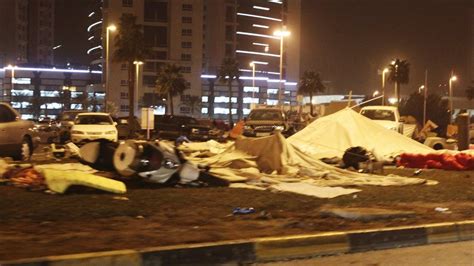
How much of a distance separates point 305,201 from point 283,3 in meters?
168

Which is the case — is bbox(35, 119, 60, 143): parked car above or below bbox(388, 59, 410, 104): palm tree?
→ below

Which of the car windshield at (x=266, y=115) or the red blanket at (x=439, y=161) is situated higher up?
the car windshield at (x=266, y=115)

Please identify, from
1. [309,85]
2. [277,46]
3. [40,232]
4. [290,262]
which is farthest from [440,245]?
[277,46]

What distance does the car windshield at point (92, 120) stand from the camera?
27.4 meters

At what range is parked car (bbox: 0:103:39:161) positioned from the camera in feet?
53.1

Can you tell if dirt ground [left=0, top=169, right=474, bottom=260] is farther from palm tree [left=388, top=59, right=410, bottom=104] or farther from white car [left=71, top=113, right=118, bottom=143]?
palm tree [left=388, top=59, right=410, bottom=104]

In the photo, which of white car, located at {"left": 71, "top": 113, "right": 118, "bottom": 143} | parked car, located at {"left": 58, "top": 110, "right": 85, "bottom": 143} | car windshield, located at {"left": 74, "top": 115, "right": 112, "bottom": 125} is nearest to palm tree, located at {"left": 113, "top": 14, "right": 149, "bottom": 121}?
parked car, located at {"left": 58, "top": 110, "right": 85, "bottom": 143}

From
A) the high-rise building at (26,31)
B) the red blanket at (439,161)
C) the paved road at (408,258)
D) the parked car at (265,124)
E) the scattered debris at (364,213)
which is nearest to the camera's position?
the paved road at (408,258)

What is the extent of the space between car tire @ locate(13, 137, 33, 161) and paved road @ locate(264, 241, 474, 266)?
38.5 ft

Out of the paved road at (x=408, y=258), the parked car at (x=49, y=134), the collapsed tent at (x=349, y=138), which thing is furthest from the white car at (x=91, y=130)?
the paved road at (x=408, y=258)

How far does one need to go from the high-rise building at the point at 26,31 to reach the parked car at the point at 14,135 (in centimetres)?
14914

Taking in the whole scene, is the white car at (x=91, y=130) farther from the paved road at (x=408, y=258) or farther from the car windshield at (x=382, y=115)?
the paved road at (x=408, y=258)

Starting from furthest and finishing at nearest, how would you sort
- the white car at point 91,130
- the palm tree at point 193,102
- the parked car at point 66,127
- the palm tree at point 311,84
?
the palm tree at point 193,102
the palm tree at point 311,84
the parked car at point 66,127
the white car at point 91,130

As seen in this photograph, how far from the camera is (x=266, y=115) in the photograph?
94.1ft
